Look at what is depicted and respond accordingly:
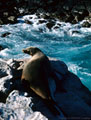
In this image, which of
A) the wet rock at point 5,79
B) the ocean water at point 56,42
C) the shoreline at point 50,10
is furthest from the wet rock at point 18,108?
the shoreline at point 50,10

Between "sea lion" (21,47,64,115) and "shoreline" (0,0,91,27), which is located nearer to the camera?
"sea lion" (21,47,64,115)

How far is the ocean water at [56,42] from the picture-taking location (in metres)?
9.12

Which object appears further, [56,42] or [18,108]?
[56,42]

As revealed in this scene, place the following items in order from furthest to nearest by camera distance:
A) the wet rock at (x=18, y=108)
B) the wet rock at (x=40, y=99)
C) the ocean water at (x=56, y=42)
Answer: the ocean water at (x=56, y=42) < the wet rock at (x=40, y=99) < the wet rock at (x=18, y=108)

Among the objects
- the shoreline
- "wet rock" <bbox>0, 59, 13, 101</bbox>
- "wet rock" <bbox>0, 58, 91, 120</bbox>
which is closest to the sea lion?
"wet rock" <bbox>0, 58, 91, 120</bbox>

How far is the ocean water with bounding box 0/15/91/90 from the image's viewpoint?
29.9 ft

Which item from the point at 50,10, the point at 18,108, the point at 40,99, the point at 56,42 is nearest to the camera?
the point at 18,108

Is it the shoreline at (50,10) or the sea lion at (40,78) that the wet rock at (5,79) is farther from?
the shoreline at (50,10)

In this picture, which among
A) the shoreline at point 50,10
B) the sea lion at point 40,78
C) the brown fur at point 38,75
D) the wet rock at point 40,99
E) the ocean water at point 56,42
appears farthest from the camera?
the shoreline at point 50,10

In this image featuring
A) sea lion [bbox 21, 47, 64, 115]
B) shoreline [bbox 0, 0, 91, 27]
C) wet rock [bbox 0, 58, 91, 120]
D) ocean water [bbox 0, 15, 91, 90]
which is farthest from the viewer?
shoreline [bbox 0, 0, 91, 27]

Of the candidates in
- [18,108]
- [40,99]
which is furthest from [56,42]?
[18,108]

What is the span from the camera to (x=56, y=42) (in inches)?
507

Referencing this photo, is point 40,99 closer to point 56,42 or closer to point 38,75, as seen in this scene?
point 38,75

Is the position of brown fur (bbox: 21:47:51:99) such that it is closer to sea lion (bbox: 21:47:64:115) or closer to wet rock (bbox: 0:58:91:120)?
sea lion (bbox: 21:47:64:115)
